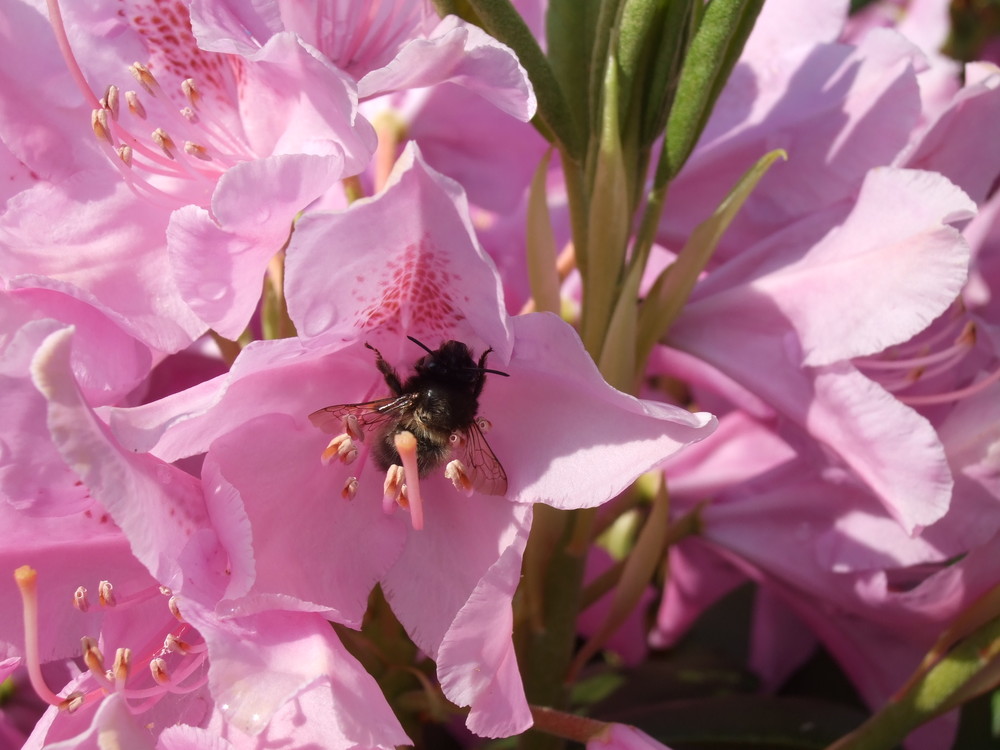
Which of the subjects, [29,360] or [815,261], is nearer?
[29,360]

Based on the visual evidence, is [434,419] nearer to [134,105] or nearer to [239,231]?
[239,231]

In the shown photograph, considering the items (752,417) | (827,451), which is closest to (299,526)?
(827,451)

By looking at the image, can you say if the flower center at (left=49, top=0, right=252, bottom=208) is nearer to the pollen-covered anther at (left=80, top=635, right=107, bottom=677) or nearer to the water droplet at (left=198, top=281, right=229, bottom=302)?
the water droplet at (left=198, top=281, right=229, bottom=302)

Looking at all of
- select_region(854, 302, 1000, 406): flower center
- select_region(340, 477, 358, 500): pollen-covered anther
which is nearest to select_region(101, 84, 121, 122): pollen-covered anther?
select_region(340, 477, 358, 500): pollen-covered anther

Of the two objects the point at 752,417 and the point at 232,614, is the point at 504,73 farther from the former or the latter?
the point at 752,417

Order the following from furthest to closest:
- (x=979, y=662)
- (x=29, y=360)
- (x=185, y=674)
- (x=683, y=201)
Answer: (x=683, y=201)
(x=979, y=662)
(x=185, y=674)
(x=29, y=360)

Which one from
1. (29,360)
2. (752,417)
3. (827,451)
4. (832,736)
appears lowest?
(832,736)
